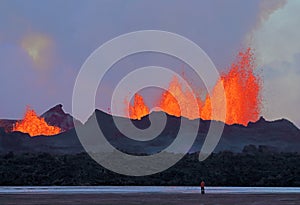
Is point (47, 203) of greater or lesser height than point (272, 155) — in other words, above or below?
below

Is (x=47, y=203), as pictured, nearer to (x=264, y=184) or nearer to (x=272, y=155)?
(x=264, y=184)

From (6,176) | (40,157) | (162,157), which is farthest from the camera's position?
(162,157)

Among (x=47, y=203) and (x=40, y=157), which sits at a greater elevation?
(x=40, y=157)

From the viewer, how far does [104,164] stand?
147750 mm

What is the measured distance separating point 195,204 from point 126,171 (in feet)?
295

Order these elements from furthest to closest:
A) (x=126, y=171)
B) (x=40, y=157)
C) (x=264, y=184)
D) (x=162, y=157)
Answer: (x=162, y=157) → (x=40, y=157) → (x=126, y=171) → (x=264, y=184)

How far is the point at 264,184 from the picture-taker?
121625 mm

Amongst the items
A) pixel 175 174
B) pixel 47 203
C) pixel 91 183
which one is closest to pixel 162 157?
pixel 175 174

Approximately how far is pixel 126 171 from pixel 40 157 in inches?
1007

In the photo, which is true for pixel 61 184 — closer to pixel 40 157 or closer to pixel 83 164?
pixel 83 164

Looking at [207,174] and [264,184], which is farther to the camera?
[207,174]

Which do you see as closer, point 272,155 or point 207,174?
point 207,174

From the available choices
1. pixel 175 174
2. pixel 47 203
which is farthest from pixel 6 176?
pixel 47 203

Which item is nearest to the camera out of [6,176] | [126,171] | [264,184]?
[264,184]
